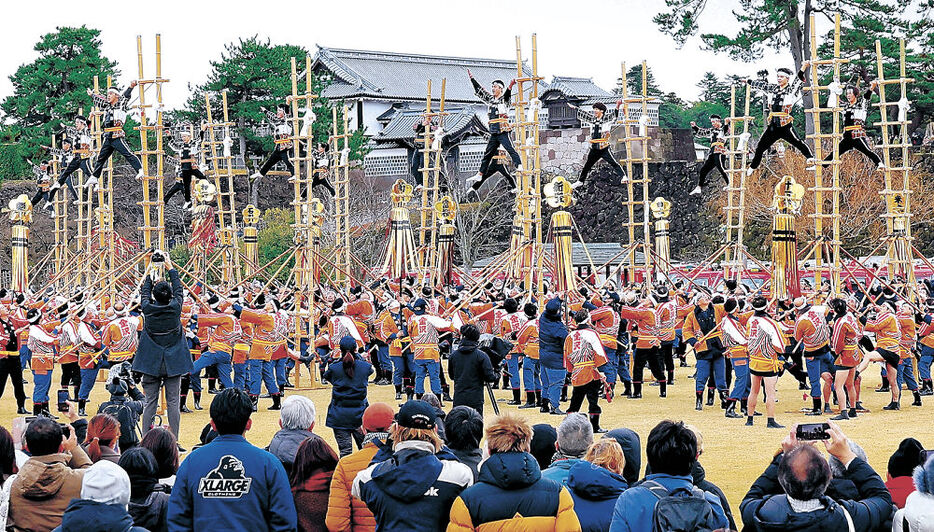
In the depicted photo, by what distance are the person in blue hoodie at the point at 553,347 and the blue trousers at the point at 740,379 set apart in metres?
2.14

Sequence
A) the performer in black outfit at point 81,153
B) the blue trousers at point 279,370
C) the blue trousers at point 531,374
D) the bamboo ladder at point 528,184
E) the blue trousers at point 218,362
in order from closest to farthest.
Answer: the blue trousers at point 218,362 → the blue trousers at point 531,374 → the blue trousers at point 279,370 → the bamboo ladder at point 528,184 → the performer in black outfit at point 81,153

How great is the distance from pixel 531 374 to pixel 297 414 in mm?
9828

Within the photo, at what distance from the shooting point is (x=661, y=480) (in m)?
4.91

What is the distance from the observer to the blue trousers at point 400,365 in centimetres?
1764

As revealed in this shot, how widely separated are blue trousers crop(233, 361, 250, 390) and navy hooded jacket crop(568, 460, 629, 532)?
10.9 meters

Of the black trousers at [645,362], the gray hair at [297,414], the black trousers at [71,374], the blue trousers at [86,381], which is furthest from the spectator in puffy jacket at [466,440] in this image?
the black trousers at [71,374]

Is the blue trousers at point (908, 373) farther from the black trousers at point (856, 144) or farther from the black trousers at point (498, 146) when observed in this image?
the black trousers at point (498, 146)

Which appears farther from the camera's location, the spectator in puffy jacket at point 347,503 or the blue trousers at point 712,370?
the blue trousers at point 712,370

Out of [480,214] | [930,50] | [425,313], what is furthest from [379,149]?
[425,313]

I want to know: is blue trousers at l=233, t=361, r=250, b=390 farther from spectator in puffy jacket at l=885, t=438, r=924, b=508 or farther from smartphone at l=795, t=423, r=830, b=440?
smartphone at l=795, t=423, r=830, b=440

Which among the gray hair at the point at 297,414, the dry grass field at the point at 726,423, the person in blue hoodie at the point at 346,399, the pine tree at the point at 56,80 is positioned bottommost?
the dry grass field at the point at 726,423

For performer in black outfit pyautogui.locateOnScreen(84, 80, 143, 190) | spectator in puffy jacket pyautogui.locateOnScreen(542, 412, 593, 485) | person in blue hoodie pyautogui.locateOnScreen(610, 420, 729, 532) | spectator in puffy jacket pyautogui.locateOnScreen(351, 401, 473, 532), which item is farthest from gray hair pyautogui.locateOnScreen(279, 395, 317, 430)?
performer in black outfit pyautogui.locateOnScreen(84, 80, 143, 190)

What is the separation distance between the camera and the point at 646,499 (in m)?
4.82

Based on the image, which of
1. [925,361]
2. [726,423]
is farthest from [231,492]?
[925,361]
